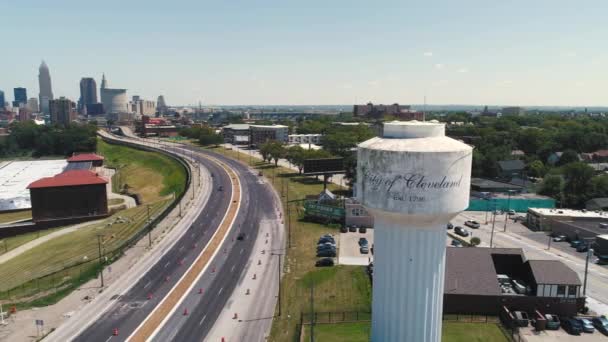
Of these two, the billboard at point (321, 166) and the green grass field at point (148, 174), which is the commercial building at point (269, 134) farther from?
the billboard at point (321, 166)

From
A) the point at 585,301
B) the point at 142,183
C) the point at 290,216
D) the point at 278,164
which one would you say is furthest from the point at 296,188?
the point at 585,301

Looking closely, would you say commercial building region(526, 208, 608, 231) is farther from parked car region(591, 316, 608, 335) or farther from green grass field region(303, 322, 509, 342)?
green grass field region(303, 322, 509, 342)

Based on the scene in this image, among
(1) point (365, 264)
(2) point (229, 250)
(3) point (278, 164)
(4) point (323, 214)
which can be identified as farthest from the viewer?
(3) point (278, 164)

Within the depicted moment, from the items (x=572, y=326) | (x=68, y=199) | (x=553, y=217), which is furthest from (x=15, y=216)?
(x=553, y=217)

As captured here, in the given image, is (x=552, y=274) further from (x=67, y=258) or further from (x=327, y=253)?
(x=67, y=258)

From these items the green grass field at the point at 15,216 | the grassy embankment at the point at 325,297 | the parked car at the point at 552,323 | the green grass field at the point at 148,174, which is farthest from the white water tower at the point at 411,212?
the green grass field at the point at 15,216

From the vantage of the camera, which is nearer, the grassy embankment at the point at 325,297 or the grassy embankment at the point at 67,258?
the grassy embankment at the point at 325,297

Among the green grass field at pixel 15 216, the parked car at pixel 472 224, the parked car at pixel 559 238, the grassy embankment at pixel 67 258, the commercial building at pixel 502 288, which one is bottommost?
the green grass field at pixel 15 216

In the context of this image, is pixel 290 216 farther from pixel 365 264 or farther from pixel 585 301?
pixel 585 301
